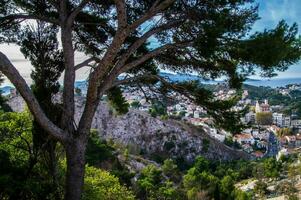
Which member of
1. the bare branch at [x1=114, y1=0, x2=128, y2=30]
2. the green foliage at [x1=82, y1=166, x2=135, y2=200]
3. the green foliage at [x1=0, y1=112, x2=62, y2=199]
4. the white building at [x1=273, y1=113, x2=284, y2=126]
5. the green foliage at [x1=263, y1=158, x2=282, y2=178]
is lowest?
the green foliage at [x1=263, y1=158, x2=282, y2=178]

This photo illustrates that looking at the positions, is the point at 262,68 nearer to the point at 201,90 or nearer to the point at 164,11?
the point at 201,90

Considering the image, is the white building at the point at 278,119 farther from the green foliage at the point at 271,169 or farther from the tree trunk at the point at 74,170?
the tree trunk at the point at 74,170

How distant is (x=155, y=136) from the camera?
255 ft

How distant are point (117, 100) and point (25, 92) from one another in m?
2.95

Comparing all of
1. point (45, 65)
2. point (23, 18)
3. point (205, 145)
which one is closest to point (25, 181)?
point (45, 65)

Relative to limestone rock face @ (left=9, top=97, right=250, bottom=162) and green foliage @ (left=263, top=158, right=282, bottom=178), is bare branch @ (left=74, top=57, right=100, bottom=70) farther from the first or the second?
limestone rock face @ (left=9, top=97, right=250, bottom=162)

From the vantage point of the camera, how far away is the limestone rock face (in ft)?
252

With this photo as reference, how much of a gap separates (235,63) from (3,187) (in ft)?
12.4

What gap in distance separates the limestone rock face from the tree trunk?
69.7 metres

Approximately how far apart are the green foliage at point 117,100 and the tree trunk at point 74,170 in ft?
7.55

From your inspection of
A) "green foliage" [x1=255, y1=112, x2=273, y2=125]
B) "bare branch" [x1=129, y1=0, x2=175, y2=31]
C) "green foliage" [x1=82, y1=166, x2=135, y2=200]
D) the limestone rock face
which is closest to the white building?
"green foliage" [x1=255, y1=112, x2=273, y2=125]

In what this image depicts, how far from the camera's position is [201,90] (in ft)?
21.8

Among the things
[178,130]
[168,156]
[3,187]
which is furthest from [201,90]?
[178,130]

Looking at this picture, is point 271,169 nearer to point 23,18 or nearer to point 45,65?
point 45,65
